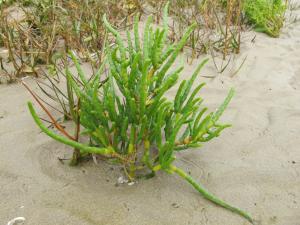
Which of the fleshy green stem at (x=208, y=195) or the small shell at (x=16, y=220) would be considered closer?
the small shell at (x=16, y=220)

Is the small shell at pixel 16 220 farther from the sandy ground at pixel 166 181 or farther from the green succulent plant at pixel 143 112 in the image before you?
the green succulent plant at pixel 143 112

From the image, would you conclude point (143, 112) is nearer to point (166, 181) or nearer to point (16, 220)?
point (166, 181)

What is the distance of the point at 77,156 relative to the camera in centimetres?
194

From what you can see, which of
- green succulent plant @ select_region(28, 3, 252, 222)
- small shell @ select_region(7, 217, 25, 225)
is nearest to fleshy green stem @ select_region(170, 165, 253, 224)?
green succulent plant @ select_region(28, 3, 252, 222)

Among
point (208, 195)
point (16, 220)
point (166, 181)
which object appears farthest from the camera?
point (166, 181)

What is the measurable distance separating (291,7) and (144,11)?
7.04ft

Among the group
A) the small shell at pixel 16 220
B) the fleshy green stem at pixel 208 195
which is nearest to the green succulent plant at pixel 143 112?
the fleshy green stem at pixel 208 195

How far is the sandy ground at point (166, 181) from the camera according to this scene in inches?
68.0

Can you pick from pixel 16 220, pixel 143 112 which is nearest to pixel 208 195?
pixel 143 112

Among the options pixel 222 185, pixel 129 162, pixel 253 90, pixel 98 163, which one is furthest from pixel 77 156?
pixel 253 90

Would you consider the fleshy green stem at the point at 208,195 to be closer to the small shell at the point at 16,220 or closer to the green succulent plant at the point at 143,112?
the green succulent plant at the point at 143,112

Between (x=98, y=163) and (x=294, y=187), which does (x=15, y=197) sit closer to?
(x=98, y=163)

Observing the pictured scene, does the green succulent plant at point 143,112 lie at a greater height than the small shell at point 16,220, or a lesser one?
greater

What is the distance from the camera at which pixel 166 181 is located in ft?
6.31
